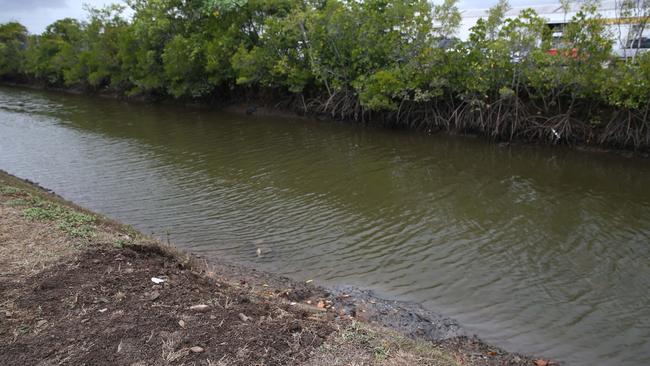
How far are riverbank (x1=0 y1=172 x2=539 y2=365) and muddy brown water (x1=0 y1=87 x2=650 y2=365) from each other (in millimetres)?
925

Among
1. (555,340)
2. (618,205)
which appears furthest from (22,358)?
(618,205)

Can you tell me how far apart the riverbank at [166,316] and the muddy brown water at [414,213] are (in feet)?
3.03

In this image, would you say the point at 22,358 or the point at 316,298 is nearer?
the point at 22,358

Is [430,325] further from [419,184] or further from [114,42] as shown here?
[114,42]

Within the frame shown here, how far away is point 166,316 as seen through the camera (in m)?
5.70

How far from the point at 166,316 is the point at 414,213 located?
802 centimetres

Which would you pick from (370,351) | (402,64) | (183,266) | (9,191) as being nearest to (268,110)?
(402,64)

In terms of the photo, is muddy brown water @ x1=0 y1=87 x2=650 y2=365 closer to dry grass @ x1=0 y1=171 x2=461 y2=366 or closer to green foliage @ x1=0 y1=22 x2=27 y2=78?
dry grass @ x1=0 y1=171 x2=461 y2=366

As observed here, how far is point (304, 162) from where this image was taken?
18.2m

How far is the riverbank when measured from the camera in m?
5.11

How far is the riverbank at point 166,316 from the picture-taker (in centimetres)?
511

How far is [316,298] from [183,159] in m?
12.1

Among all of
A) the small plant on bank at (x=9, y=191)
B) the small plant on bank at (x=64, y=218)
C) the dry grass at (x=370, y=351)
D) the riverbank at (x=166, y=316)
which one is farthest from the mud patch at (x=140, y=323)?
the small plant on bank at (x=9, y=191)

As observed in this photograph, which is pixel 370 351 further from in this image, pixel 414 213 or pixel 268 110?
pixel 268 110
